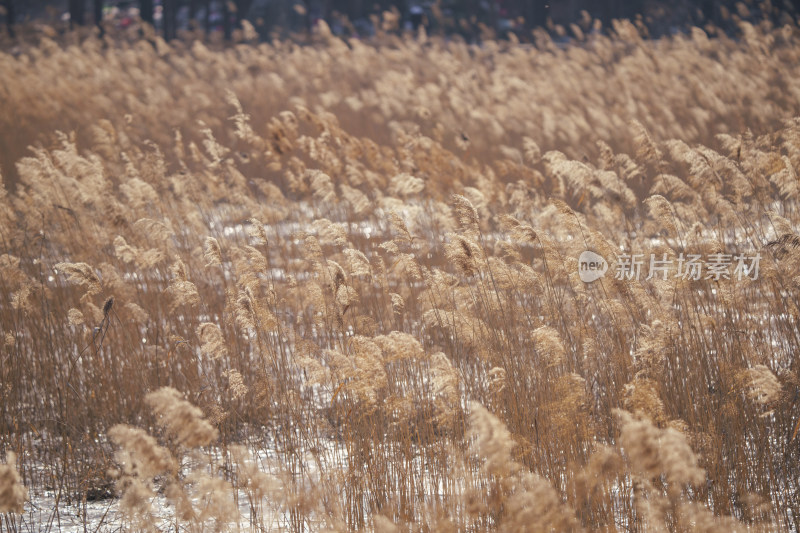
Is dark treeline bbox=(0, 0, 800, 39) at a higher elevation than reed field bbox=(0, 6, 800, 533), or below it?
higher

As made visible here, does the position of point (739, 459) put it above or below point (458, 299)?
below

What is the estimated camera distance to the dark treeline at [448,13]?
2214cm

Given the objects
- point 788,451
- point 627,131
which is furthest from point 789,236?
point 627,131

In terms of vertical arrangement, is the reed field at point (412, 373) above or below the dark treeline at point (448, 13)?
below

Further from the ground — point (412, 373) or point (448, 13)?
point (448, 13)

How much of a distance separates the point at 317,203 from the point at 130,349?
390 cm

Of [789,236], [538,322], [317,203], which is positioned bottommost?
[538,322]

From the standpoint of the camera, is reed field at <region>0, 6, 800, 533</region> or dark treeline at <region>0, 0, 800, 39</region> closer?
reed field at <region>0, 6, 800, 533</region>

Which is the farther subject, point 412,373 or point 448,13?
point 448,13

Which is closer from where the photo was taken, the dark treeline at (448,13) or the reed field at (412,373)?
the reed field at (412,373)

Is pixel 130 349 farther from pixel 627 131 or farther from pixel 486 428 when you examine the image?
pixel 627 131

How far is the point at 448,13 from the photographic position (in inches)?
1120

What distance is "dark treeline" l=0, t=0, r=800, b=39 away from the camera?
2214 cm

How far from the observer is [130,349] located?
3.73 m
